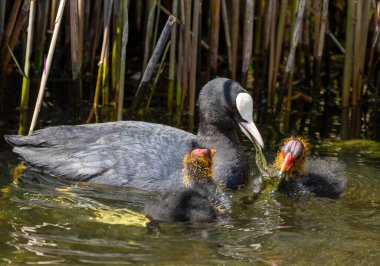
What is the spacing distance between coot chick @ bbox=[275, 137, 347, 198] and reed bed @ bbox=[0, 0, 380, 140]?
140cm

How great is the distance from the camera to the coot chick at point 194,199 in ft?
16.8

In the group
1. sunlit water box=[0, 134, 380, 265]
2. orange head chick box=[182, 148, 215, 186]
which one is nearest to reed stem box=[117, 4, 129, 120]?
sunlit water box=[0, 134, 380, 265]

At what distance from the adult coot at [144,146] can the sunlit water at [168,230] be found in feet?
0.40

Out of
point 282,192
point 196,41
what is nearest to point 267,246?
point 282,192

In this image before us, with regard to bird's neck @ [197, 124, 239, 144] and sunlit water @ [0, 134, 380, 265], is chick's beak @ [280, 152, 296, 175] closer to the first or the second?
sunlit water @ [0, 134, 380, 265]

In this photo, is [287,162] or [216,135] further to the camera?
[216,135]

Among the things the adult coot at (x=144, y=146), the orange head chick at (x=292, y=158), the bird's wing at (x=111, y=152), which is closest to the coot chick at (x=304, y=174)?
the orange head chick at (x=292, y=158)

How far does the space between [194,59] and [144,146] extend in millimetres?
1227

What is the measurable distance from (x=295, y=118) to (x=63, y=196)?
2957 mm

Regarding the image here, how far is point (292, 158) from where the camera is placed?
5.93 m

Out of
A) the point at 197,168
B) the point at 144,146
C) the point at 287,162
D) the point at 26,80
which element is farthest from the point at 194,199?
the point at 26,80

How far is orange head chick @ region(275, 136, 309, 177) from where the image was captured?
5926 millimetres

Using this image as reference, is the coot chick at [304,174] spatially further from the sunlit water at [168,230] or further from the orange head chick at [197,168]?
the orange head chick at [197,168]

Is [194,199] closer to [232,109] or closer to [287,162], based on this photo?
[287,162]
